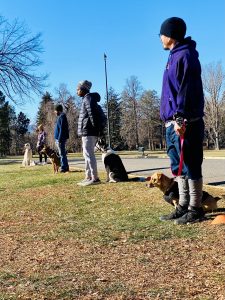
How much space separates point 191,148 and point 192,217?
838mm

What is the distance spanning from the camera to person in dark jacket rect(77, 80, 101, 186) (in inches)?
344

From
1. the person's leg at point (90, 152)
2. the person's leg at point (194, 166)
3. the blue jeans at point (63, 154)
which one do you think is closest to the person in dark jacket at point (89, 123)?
the person's leg at point (90, 152)

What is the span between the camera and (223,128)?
75.3 m

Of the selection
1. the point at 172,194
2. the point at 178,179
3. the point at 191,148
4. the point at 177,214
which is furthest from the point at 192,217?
the point at 191,148

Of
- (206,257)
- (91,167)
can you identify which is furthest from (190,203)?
(91,167)

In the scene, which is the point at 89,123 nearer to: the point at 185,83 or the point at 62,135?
the point at 62,135

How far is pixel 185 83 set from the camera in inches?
193

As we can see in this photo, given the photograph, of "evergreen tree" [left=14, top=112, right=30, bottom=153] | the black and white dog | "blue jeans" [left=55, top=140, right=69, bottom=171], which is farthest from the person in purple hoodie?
"evergreen tree" [left=14, top=112, right=30, bottom=153]

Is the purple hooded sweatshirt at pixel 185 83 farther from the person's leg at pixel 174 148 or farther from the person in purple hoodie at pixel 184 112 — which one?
the person's leg at pixel 174 148

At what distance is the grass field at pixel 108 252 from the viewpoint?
3291mm

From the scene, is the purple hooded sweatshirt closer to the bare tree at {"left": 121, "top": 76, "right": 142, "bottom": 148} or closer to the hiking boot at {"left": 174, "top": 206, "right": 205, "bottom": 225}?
the hiking boot at {"left": 174, "top": 206, "right": 205, "bottom": 225}

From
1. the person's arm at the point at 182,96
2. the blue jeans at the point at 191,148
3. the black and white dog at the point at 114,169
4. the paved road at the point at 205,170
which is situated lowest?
the paved road at the point at 205,170

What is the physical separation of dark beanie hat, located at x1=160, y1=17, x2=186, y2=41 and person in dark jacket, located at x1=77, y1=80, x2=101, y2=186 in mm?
3724

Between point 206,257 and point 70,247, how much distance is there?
1.47 m
